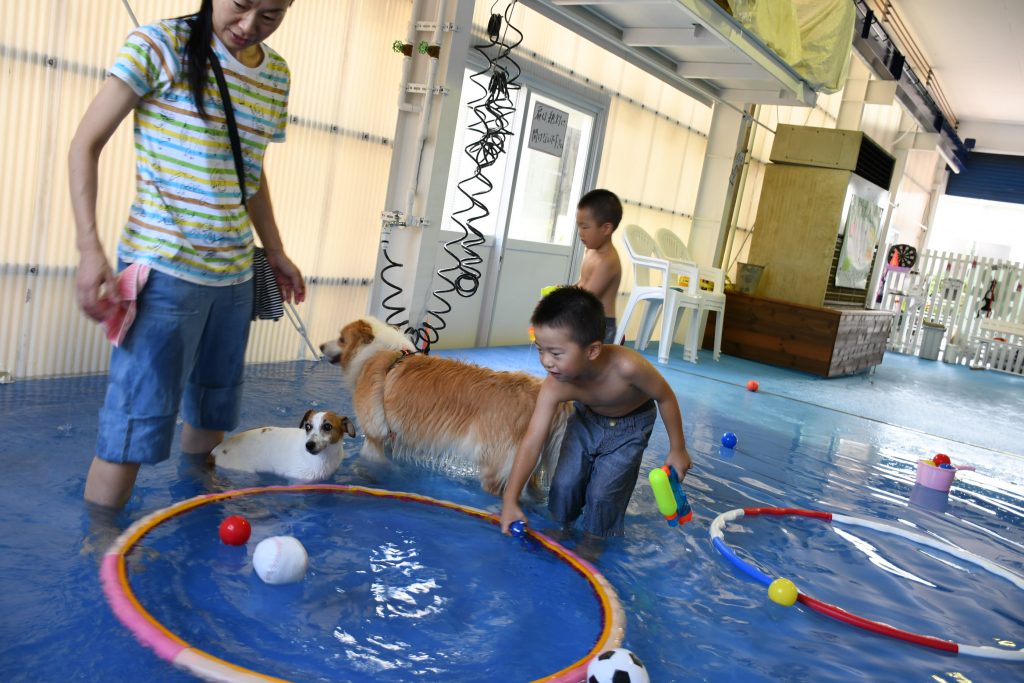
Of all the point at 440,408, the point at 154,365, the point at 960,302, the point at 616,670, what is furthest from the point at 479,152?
the point at 960,302

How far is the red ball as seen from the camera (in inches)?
111

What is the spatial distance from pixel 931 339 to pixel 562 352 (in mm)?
16391

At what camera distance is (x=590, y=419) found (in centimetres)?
366

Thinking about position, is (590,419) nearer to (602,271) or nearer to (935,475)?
A: (602,271)

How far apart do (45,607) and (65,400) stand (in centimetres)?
226

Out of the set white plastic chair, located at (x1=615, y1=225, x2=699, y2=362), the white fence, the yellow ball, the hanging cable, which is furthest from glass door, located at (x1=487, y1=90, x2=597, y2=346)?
the white fence

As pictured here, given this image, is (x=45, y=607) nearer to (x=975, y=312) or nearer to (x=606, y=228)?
(x=606, y=228)

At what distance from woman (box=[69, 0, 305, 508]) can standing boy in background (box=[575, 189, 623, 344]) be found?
2372 mm

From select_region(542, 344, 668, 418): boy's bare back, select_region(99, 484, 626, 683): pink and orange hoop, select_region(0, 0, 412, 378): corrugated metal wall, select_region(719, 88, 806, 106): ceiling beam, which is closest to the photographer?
select_region(99, 484, 626, 683): pink and orange hoop

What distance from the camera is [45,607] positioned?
2.25 m

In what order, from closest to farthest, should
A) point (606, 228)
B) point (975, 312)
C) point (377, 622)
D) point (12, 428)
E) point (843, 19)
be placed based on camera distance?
1. point (377, 622)
2. point (12, 428)
3. point (606, 228)
4. point (843, 19)
5. point (975, 312)

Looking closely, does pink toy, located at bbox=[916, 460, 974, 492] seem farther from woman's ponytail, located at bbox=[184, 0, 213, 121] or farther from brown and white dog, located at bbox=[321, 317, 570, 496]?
woman's ponytail, located at bbox=[184, 0, 213, 121]

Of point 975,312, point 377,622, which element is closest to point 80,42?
point 377,622

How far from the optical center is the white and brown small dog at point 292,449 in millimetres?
3564
